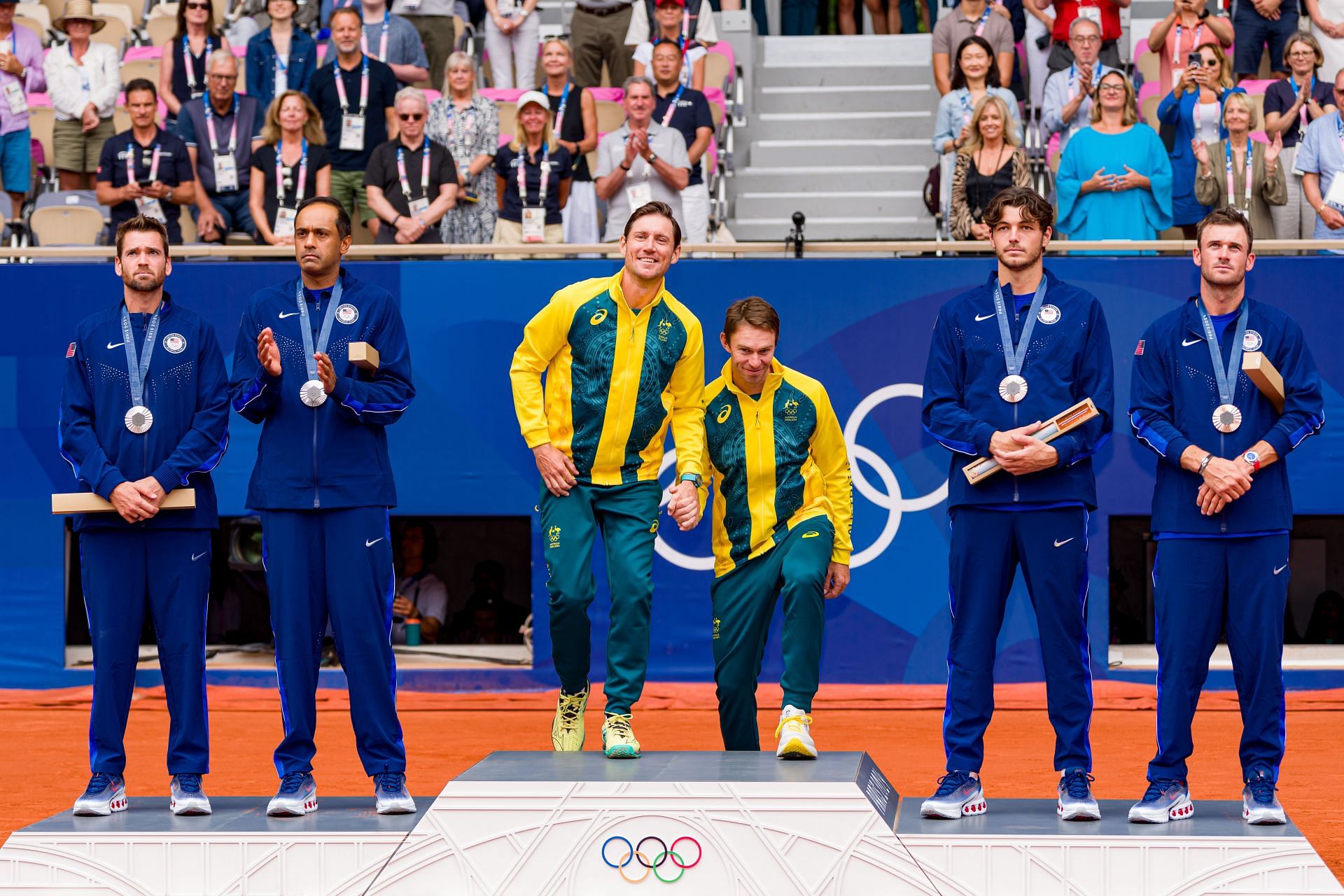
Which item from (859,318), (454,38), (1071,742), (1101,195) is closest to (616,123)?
(454,38)

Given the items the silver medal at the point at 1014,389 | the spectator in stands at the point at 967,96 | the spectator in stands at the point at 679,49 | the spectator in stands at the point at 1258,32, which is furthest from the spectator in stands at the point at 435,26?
the silver medal at the point at 1014,389

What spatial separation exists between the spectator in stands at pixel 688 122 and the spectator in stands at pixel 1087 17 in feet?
9.45

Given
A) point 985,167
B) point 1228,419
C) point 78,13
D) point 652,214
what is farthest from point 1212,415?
point 78,13

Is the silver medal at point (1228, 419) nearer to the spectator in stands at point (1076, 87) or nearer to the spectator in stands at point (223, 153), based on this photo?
the spectator in stands at point (1076, 87)

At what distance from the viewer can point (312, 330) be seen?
6.24 m

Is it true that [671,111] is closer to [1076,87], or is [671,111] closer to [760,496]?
[1076,87]

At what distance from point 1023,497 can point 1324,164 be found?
20.4ft

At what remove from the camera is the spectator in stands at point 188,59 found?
482 inches

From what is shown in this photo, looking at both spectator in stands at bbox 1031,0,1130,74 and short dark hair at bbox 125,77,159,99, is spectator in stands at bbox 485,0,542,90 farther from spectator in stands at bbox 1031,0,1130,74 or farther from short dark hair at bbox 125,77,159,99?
spectator in stands at bbox 1031,0,1130,74

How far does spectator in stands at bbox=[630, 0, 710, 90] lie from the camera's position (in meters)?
12.0

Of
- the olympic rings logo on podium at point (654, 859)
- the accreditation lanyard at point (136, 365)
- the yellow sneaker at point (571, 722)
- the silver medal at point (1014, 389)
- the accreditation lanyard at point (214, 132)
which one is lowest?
the olympic rings logo on podium at point (654, 859)

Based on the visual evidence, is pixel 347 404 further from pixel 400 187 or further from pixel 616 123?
pixel 616 123

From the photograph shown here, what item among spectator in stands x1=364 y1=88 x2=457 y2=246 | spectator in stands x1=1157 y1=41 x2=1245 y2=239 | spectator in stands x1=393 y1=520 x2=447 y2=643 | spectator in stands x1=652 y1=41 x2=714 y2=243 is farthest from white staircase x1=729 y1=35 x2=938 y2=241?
spectator in stands x1=393 y1=520 x2=447 y2=643

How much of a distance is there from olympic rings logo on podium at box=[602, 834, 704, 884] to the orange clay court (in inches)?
54.7
